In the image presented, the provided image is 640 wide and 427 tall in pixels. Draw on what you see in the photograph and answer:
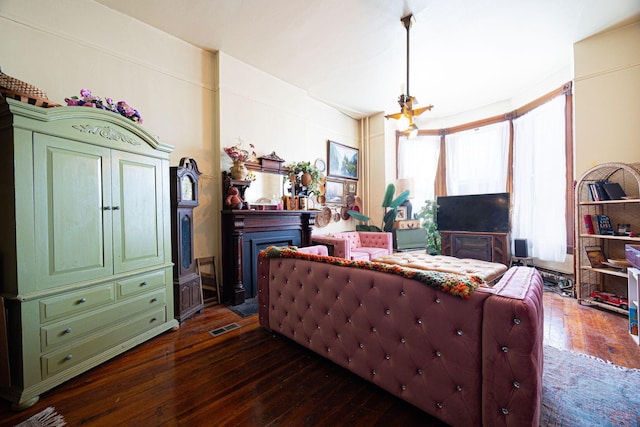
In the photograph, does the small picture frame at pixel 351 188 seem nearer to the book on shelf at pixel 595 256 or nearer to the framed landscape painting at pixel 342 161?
the framed landscape painting at pixel 342 161

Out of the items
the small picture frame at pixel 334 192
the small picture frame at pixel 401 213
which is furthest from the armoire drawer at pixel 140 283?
the small picture frame at pixel 401 213

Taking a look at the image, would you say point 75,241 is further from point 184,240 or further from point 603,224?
point 603,224

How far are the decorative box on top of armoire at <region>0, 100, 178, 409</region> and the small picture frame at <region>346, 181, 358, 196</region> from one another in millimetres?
3833

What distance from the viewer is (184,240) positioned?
2.92 m

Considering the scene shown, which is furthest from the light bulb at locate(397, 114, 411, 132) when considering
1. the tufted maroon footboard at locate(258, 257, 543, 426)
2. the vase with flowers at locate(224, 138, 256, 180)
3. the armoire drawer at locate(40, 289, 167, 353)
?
the armoire drawer at locate(40, 289, 167, 353)

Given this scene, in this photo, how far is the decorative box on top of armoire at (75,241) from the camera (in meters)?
1.59

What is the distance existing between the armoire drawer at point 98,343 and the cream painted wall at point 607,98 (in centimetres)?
525

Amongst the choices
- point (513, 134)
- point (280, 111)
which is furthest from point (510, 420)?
point (513, 134)

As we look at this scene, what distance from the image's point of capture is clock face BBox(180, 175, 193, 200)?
2.90 metres

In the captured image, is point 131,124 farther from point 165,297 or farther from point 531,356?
point 531,356

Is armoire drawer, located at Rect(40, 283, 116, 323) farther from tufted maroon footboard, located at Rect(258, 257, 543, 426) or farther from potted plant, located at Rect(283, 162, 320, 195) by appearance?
potted plant, located at Rect(283, 162, 320, 195)

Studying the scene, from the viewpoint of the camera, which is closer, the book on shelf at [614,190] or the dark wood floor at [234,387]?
the dark wood floor at [234,387]

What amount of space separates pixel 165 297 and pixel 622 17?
5.83 m

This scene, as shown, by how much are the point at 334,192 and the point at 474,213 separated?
2.72 meters
